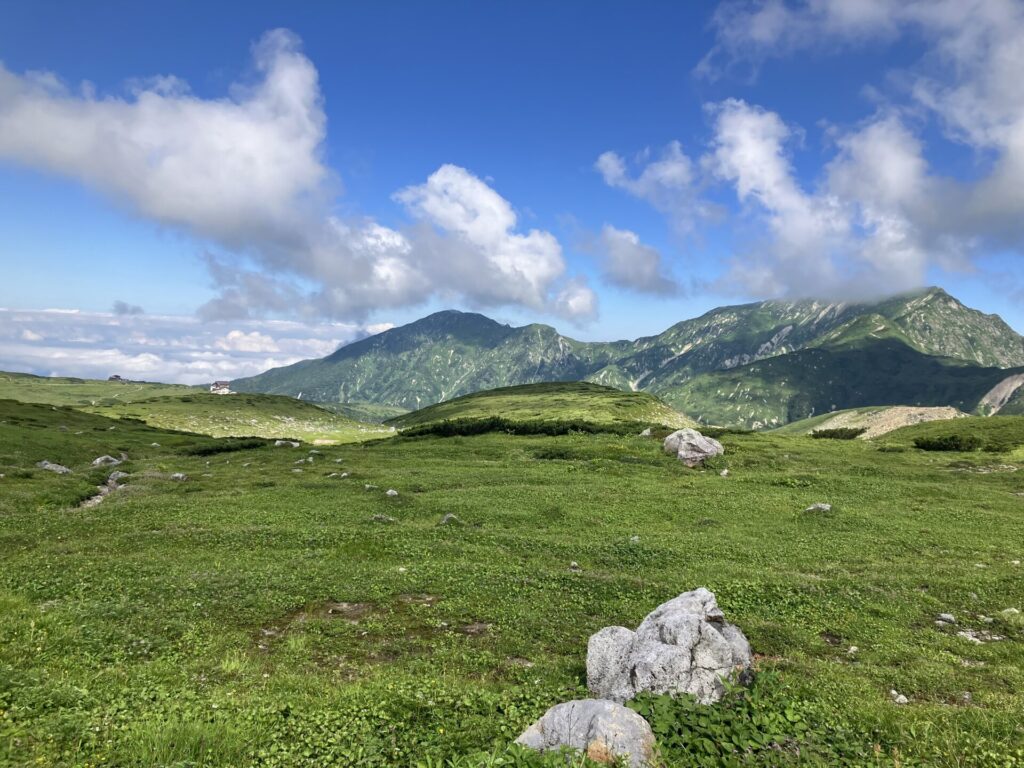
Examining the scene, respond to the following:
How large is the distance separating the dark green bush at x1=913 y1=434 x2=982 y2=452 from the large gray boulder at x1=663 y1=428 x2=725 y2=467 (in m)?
36.6

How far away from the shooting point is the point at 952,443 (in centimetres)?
7506

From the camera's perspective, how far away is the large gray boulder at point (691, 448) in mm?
62375

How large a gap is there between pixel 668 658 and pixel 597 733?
3761 mm

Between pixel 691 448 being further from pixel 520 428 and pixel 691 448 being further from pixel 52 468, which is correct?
pixel 52 468

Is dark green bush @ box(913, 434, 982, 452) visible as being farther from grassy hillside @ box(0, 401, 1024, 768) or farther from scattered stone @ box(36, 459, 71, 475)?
scattered stone @ box(36, 459, 71, 475)

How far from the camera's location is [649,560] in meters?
29.2

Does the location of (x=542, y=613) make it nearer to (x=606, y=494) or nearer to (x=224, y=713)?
(x=224, y=713)

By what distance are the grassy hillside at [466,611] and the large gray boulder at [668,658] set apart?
0.95 meters

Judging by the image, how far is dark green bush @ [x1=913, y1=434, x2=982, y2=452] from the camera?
Answer: 7362 cm

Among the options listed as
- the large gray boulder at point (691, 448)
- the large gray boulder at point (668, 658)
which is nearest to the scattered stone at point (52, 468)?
the large gray boulder at point (668, 658)

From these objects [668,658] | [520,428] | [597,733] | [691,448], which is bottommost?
[597,733]

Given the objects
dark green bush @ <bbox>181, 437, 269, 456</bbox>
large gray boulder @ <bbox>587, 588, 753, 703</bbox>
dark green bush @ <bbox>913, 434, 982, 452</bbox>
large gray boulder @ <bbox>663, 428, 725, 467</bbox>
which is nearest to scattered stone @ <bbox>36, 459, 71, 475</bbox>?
dark green bush @ <bbox>181, 437, 269, 456</bbox>

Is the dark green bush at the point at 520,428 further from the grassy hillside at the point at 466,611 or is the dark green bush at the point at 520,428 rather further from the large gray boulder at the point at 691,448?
the grassy hillside at the point at 466,611

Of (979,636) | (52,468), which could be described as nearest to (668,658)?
(979,636)
